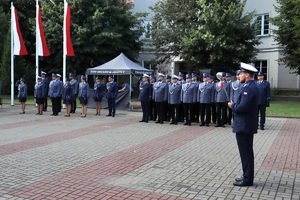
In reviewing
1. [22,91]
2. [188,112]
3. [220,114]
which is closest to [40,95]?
[22,91]

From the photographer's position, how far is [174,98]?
14.6 m

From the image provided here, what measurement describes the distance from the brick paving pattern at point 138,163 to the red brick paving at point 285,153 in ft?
0.07

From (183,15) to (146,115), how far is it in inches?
580

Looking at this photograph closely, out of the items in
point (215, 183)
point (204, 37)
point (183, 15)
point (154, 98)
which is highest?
point (183, 15)

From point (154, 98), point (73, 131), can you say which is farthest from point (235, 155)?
point (154, 98)

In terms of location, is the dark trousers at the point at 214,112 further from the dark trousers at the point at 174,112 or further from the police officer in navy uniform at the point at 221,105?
the dark trousers at the point at 174,112

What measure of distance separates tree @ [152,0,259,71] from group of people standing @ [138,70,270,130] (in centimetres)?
1031

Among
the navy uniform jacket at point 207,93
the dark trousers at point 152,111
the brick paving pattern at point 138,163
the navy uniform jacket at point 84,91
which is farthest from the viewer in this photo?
the navy uniform jacket at point 84,91

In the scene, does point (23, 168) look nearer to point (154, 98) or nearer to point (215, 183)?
point (215, 183)

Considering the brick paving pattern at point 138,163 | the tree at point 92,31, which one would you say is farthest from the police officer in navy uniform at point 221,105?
the tree at point 92,31

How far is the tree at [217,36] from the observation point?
24844mm

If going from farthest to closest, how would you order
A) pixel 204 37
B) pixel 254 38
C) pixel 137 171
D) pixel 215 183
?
pixel 254 38 → pixel 204 37 → pixel 137 171 → pixel 215 183

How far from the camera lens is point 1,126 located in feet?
43.4

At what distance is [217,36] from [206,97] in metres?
12.1
